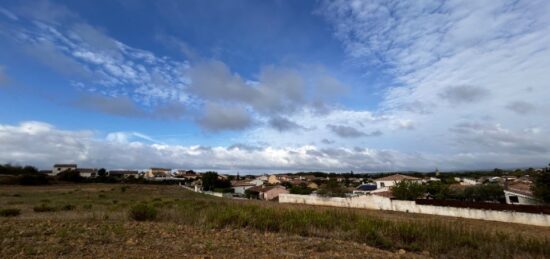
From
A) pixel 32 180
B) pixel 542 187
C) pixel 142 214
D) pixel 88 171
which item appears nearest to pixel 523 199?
pixel 542 187

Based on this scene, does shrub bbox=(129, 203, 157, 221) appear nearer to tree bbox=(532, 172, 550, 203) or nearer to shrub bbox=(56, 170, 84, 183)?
tree bbox=(532, 172, 550, 203)

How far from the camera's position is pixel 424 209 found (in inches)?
1444

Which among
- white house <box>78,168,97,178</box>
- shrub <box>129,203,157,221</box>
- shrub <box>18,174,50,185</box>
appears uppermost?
white house <box>78,168,97,178</box>

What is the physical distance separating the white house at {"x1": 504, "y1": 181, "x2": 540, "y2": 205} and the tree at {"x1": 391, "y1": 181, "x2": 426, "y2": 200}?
1004 centimetres

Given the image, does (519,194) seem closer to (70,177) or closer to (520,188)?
(520,188)

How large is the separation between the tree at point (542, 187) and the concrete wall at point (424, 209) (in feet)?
31.7

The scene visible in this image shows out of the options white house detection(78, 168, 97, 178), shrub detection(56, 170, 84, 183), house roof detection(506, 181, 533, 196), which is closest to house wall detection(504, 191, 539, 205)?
house roof detection(506, 181, 533, 196)

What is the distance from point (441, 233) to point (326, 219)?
3.31 metres

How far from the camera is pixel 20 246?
24.0ft

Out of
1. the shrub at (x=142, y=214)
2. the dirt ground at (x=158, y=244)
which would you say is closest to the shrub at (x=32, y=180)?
the shrub at (x=142, y=214)

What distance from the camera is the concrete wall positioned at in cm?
2662

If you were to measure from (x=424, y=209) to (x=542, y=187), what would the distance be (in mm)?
10989

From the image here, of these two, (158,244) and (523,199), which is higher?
(158,244)

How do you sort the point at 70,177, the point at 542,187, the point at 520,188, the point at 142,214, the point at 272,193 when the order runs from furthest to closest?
the point at 70,177 → the point at 272,193 → the point at 520,188 → the point at 542,187 → the point at 142,214
